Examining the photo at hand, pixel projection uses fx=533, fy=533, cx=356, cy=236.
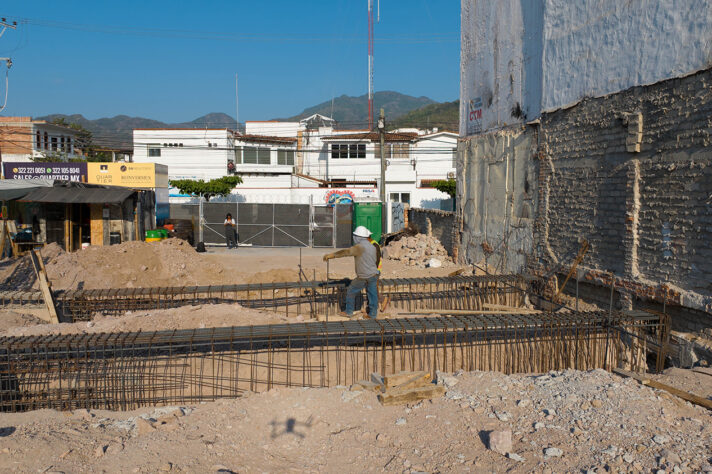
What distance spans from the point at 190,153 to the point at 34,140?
1449cm

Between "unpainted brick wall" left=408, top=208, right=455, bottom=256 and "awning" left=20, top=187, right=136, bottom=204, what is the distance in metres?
9.91

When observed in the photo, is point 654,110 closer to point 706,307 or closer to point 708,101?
point 708,101

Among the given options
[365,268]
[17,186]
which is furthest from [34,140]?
[365,268]

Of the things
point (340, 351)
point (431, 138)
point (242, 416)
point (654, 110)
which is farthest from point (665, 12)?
point (431, 138)

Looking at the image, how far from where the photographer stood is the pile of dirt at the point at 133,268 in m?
12.3

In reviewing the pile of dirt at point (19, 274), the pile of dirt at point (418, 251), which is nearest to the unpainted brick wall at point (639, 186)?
the pile of dirt at point (418, 251)

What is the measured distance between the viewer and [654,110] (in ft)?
24.4

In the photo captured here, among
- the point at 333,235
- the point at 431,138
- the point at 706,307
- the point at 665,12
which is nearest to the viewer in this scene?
the point at 706,307

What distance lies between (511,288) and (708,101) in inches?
194

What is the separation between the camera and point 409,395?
16.3ft

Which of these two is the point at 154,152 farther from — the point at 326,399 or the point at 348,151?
the point at 326,399

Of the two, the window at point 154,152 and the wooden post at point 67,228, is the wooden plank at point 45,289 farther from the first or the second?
the window at point 154,152

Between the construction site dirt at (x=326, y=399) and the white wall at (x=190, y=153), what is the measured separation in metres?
32.6

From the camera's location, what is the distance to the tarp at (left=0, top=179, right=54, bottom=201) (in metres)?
15.1
